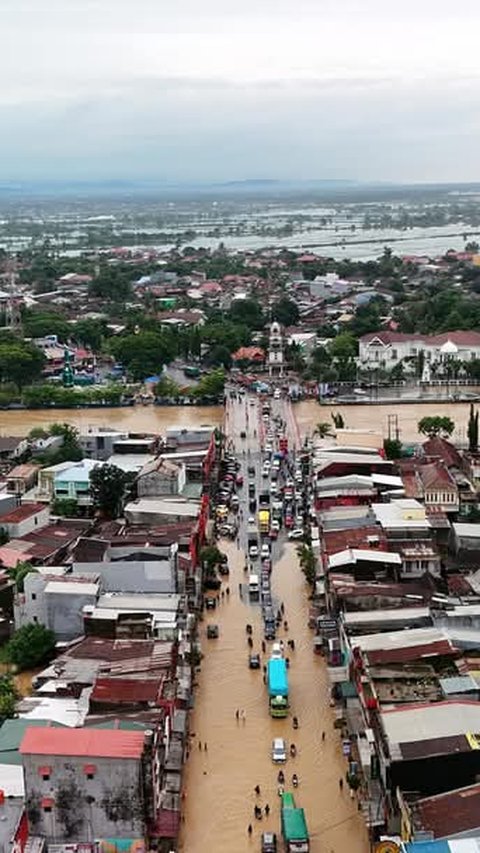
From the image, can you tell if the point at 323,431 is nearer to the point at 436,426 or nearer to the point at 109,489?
the point at 436,426

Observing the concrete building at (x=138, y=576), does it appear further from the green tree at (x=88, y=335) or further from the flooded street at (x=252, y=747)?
the green tree at (x=88, y=335)

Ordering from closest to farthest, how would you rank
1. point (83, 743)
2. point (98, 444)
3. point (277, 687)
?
point (83, 743) → point (277, 687) → point (98, 444)

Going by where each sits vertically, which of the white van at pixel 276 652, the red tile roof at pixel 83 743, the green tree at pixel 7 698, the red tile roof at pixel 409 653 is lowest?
the white van at pixel 276 652

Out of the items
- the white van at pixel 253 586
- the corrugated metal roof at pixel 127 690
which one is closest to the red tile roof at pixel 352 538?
the white van at pixel 253 586

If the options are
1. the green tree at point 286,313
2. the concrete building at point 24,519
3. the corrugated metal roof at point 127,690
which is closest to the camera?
the corrugated metal roof at point 127,690

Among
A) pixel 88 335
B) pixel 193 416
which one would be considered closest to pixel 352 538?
pixel 193 416

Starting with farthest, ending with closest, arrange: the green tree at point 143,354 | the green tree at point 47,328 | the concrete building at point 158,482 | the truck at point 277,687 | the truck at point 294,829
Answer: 1. the green tree at point 47,328
2. the green tree at point 143,354
3. the concrete building at point 158,482
4. the truck at point 277,687
5. the truck at point 294,829

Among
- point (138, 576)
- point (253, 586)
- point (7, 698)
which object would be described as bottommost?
point (253, 586)

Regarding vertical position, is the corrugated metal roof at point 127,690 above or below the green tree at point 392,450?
above
